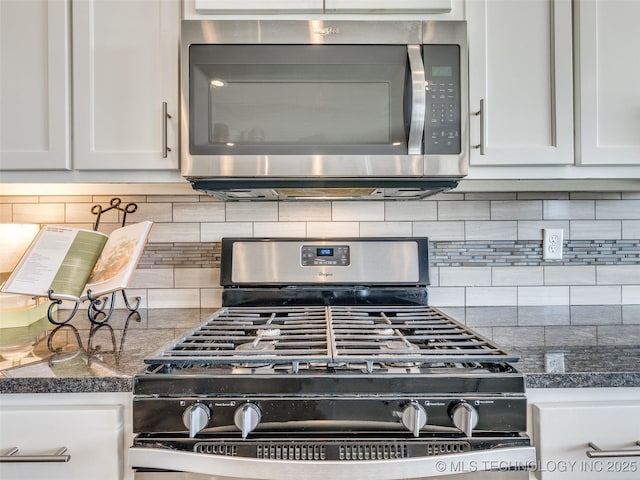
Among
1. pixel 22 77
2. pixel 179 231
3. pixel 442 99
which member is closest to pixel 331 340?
pixel 442 99

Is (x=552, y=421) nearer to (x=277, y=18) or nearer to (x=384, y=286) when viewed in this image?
(x=384, y=286)

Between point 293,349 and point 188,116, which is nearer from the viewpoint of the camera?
point 293,349

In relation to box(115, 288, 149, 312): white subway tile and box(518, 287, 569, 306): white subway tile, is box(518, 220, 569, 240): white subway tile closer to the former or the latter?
box(518, 287, 569, 306): white subway tile

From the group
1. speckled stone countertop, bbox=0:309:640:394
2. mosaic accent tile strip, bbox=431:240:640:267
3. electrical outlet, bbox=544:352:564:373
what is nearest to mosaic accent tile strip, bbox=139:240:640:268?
mosaic accent tile strip, bbox=431:240:640:267

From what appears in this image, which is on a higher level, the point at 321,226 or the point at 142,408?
the point at 321,226

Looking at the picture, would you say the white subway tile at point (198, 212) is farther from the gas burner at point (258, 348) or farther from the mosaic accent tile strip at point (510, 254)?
the gas burner at point (258, 348)

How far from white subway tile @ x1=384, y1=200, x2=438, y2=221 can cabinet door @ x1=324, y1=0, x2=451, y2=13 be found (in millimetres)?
623

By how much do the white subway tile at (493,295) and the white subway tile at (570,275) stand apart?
0.44ft

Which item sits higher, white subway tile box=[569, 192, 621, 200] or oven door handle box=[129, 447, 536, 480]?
white subway tile box=[569, 192, 621, 200]

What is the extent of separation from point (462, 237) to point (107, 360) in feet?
3.91

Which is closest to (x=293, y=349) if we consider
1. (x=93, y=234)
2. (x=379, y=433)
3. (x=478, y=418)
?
(x=379, y=433)

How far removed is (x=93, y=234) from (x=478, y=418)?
49.5 inches

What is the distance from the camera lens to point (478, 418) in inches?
29.9

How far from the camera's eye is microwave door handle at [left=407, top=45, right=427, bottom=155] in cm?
106
